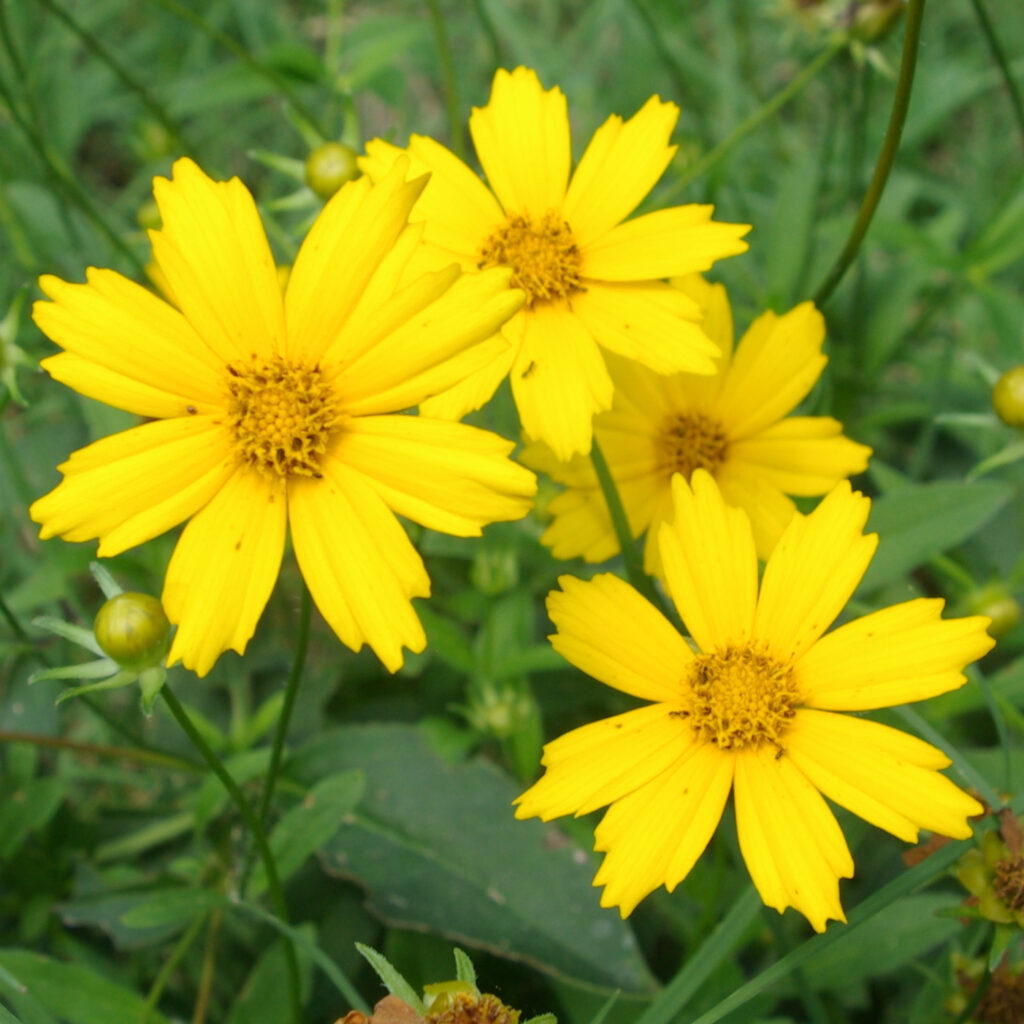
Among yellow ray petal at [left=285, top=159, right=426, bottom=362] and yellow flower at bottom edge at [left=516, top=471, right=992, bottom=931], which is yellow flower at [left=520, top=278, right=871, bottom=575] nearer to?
yellow flower at bottom edge at [left=516, top=471, right=992, bottom=931]

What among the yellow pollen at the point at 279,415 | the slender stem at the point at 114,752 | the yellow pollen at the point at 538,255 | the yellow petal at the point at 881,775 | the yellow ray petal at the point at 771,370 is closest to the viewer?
the yellow petal at the point at 881,775

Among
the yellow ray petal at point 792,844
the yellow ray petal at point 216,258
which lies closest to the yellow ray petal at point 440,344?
the yellow ray petal at point 216,258

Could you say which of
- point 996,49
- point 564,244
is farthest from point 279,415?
point 996,49

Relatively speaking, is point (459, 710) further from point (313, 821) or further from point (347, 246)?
point (347, 246)

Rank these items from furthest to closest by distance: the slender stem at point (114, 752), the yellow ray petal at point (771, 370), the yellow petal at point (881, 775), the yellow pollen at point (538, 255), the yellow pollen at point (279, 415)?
the slender stem at point (114, 752)
the yellow ray petal at point (771, 370)
the yellow pollen at point (538, 255)
the yellow pollen at point (279, 415)
the yellow petal at point (881, 775)

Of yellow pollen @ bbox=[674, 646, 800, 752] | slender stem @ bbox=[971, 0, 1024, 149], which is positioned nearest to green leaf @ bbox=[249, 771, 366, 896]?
yellow pollen @ bbox=[674, 646, 800, 752]

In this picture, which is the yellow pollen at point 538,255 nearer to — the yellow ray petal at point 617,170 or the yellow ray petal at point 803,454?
the yellow ray petal at point 617,170
